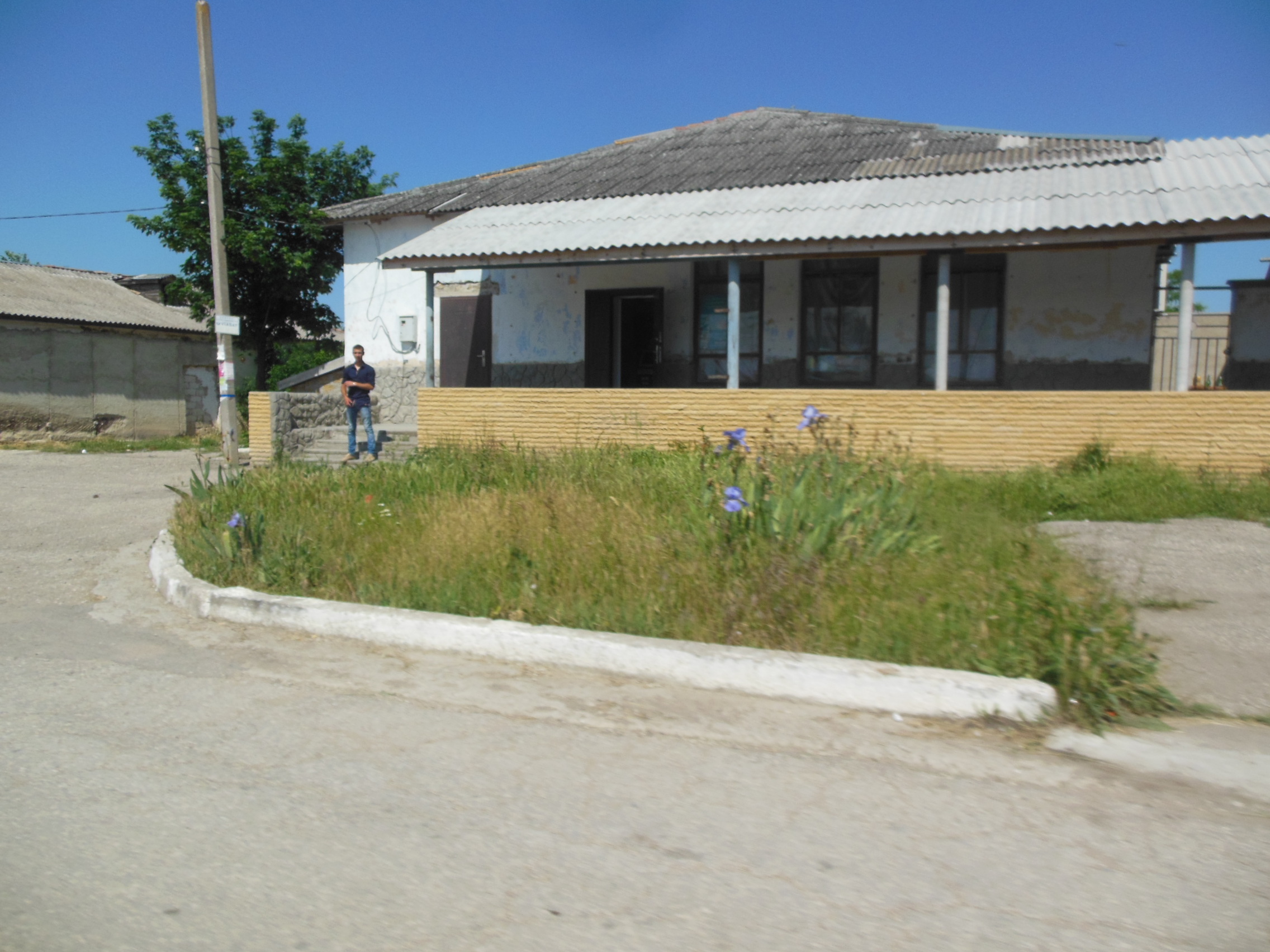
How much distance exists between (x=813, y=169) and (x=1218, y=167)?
532cm

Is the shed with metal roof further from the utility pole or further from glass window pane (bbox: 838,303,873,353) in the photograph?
glass window pane (bbox: 838,303,873,353)

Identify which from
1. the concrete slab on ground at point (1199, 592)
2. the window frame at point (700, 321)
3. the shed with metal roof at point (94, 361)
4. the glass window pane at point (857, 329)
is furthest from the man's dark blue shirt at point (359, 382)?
the shed with metal roof at point (94, 361)

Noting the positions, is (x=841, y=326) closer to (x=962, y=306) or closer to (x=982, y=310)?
(x=962, y=306)

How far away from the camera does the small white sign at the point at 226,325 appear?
1470 centimetres

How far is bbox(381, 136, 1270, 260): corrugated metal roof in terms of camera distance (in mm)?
10680

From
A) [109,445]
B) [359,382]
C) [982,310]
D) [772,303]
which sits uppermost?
[772,303]

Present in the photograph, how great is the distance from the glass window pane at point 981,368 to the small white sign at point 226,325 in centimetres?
1087

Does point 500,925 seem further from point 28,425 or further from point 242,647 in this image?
point 28,425

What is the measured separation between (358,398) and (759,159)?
7.54m

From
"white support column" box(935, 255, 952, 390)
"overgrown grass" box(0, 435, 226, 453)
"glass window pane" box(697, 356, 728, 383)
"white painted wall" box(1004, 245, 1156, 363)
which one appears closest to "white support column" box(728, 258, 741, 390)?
"white support column" box(935, 255, 952, 390)

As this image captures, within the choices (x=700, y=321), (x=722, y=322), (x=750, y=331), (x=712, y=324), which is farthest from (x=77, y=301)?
(x=750, y=331)

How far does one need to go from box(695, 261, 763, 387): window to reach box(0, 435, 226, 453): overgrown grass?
10773mm

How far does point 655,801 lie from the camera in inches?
131

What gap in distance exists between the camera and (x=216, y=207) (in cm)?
1534
